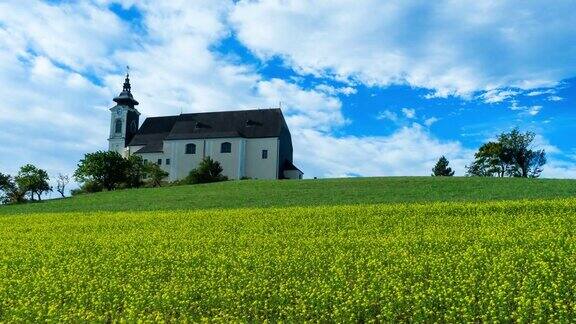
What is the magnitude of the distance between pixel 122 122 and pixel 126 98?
419cm

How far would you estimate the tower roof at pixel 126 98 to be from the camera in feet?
300

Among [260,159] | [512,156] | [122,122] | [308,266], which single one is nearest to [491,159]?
[512,156]

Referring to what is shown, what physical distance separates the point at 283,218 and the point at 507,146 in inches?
3103

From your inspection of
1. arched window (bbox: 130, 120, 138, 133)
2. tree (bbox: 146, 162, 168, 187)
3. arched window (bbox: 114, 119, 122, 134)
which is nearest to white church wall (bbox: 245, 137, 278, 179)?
tree (bbox: 146, 162, 168, 187)

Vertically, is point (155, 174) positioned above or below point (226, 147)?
below

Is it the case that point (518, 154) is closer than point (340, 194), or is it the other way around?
point (340, 194)

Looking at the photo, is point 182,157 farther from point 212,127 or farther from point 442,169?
point 442,169

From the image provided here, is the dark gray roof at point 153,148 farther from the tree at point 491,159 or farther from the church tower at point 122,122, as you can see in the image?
the tree at point 491,159

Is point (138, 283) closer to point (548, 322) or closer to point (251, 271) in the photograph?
point (251, 271)

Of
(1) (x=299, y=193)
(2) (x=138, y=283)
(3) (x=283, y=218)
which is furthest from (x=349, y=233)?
(1) (x=299, y=193)

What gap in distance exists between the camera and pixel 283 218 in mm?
27000

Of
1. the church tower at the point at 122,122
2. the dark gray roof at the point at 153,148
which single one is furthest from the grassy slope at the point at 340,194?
the church tower at the point at 122,122

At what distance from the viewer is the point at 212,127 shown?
8356cm

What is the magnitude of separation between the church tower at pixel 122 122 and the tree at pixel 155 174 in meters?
17.1
